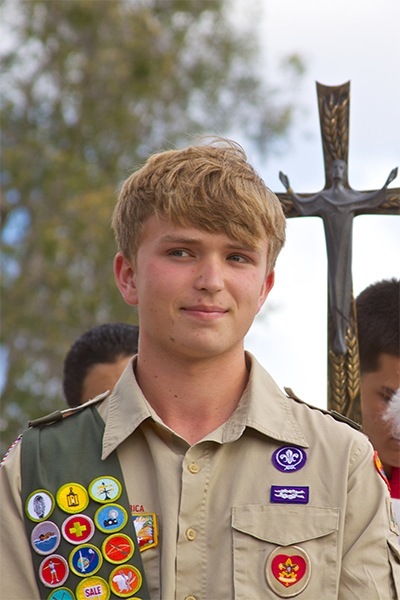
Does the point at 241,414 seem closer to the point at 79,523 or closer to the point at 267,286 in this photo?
the point at 267,286

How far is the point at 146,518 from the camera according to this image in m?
3.03

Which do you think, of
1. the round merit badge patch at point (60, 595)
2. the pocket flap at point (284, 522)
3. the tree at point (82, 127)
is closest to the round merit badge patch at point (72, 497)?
the round merit badge patch at point (60, 595)

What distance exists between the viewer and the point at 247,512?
298 centimetres

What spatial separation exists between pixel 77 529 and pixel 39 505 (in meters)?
0.12

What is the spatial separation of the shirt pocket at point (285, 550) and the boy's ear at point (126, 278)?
0.67 m

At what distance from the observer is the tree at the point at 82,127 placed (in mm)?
16531

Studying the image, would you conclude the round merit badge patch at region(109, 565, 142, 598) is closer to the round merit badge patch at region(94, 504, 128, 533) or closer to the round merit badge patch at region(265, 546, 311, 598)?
the round merit badge patch at region(94, 504, 128, 533)

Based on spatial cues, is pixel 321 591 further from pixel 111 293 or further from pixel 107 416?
pixel 111 293

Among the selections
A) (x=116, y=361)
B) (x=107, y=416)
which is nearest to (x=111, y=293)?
(x=116, y=361)

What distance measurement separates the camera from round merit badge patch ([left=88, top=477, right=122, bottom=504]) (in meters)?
3.05

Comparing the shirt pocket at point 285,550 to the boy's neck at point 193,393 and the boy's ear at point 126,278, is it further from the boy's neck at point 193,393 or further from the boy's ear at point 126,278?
the boy's ear at point 126,278

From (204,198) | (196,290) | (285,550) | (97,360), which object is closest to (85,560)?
(285,550)

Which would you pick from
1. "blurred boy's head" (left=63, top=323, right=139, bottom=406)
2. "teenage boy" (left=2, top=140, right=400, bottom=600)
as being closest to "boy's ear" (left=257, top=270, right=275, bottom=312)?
"teenage boy" (left=2, top=140, right=400, bottom=600)

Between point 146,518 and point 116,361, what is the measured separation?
7.42 ft
